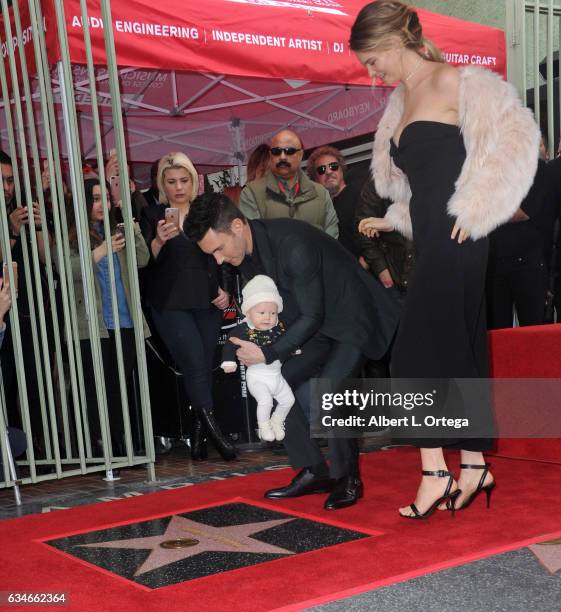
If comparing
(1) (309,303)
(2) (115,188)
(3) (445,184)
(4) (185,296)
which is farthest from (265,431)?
(2) (115,188)

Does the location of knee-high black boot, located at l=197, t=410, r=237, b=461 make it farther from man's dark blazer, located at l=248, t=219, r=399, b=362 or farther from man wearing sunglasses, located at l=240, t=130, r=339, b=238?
man's dark blazer, located at l=248, t=219, r=399, b=362

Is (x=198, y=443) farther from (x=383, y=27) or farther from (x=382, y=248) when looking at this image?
(x=383, y=27)

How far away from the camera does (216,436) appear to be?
199 inches

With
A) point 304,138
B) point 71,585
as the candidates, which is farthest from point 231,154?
point 71,585

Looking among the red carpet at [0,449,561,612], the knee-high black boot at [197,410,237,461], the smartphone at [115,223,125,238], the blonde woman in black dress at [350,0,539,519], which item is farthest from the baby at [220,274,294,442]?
the knee-high black boot at [197,410,237,461]

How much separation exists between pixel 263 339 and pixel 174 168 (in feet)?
6.44

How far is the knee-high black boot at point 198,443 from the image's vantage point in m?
5.16

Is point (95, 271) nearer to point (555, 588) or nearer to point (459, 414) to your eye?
point (459, 414)

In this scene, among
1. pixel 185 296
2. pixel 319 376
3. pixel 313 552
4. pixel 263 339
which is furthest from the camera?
pixel 185 296

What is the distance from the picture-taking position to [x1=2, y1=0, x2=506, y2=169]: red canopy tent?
448cm

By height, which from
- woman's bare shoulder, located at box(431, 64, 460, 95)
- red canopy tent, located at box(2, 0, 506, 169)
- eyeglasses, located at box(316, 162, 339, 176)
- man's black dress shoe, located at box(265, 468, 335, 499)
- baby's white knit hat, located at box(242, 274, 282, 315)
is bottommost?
man's black dress shoe, located at box(265, 468, 335, 499)

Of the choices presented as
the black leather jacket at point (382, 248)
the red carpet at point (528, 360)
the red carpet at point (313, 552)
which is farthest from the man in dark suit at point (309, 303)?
the black leather jacket at point (382, 248)

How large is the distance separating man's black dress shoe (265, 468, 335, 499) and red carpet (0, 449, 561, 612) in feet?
0.15

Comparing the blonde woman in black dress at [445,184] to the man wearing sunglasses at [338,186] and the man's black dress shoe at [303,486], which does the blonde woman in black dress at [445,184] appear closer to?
the man's black dress shoe at [303,486]
